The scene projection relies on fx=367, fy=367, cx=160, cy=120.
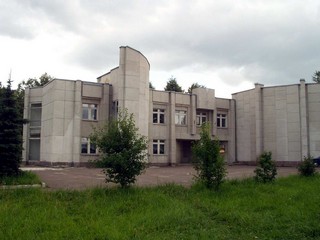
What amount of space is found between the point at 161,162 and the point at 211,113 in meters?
8.32

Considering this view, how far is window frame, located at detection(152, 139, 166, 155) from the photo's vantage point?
114ft

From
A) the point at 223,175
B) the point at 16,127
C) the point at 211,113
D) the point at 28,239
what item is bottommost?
the point at 28,239

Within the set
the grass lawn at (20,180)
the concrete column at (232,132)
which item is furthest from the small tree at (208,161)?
the concrete column at (232,132)

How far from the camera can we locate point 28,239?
23.5 ft

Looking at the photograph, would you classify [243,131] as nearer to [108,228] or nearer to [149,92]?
[149,92]

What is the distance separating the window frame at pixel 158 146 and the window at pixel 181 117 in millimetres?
2783

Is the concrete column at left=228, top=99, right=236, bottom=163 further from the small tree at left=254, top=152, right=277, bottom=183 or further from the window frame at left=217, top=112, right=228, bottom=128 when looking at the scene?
the small tree at left=254, top=152, right=277, bottom=183

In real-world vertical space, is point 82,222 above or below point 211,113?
below

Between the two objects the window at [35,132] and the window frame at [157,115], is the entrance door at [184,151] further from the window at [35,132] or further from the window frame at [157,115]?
the window at [35,132]

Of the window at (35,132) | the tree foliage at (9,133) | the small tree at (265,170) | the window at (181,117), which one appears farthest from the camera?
the window at (181,117)

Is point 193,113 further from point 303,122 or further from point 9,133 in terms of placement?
point 9,133

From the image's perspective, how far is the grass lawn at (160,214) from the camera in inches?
316

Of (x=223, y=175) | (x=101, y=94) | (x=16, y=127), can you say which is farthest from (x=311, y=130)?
(x=16, y=127)

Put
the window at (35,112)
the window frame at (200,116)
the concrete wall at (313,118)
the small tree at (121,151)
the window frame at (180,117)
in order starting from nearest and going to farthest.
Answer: the small tree at (121,151), the concrete wall at (313,118), the window at (35,112), the window frame at (180,117), the window frame at (200,116)
